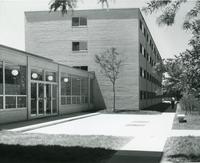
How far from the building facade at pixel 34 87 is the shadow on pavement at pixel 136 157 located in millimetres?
10747

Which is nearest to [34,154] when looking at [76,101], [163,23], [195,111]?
[163,23]

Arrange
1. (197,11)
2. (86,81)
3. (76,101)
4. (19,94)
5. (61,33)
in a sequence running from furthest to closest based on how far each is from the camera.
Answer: (61,33), (86,81), (76,101), (19,94), (197,11)

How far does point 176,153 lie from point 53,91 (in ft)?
61.3

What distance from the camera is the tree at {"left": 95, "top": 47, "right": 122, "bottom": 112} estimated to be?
36.5m

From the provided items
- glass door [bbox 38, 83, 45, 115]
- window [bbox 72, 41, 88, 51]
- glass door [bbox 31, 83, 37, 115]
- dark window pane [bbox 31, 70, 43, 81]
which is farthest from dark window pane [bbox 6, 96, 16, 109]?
window [bbox 72, 41, 88, 51]

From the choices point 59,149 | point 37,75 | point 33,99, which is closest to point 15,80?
point 33,99

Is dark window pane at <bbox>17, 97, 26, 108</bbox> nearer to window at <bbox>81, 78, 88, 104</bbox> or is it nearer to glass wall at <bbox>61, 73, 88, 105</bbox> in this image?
glass wall at <bbox>61, 73, 88, 105</bbox>

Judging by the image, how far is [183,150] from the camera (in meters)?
10.6

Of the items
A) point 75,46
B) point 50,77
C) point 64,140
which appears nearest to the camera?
point 64,140

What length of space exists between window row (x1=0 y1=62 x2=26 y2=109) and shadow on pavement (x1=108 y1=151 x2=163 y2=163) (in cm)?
1075

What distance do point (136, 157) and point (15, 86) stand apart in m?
13.1

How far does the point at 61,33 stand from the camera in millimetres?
40688

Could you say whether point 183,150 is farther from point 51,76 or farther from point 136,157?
point 51,76

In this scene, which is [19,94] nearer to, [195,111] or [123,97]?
[195,111]
